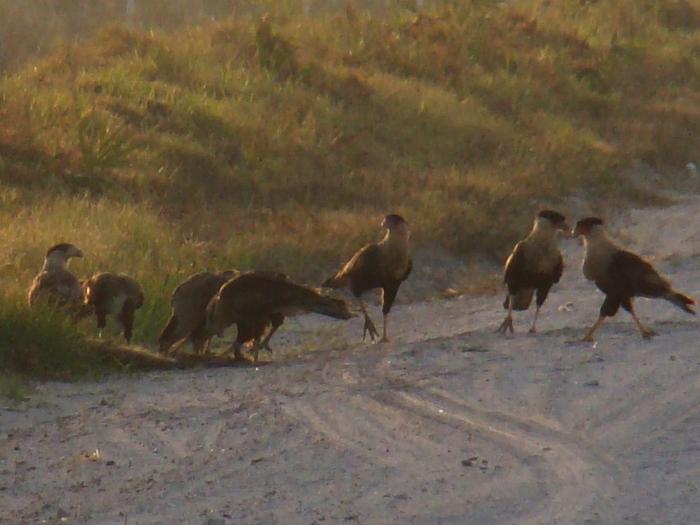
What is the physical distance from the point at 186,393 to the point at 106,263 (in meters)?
3.69

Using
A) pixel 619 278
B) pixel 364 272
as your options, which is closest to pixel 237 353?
pixel 364 272

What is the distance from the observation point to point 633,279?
1102 centimetres

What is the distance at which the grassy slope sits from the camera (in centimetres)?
1444

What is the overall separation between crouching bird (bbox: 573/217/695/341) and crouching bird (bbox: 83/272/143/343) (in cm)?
297

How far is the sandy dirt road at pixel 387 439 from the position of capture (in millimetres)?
6641

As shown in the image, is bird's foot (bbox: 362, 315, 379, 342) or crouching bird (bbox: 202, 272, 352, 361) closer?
crouching bird (bbox: 202, 272, 352, 361)

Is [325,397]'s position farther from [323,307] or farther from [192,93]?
[192,93]

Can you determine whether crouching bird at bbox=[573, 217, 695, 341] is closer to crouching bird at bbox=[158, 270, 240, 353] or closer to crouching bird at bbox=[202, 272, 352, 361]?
crouching bird at bbox=[202, 272, 352, 361]

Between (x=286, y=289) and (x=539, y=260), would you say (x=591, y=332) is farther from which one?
(x=286, y=289)

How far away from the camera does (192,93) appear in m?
19.0

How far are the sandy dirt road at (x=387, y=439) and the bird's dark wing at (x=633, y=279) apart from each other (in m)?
0.32

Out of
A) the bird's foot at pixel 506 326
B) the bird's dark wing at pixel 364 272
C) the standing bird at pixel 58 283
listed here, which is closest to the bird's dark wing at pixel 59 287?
the standing bird at pixel 58 283

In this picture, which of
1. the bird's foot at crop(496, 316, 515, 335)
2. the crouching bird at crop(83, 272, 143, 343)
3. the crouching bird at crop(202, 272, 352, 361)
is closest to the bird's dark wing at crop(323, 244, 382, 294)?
the bird's foot at crop(496, 316, 515, 335)

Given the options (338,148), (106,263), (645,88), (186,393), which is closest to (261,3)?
(645,88)
